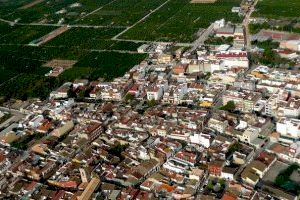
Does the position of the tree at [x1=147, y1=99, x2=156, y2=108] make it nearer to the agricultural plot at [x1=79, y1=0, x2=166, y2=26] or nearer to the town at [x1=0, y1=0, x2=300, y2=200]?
the town at [x1=0, y1=0, x2=300, y2=200]

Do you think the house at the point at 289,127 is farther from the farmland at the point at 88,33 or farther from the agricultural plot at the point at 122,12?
the agricultural plot at the point at 122,12

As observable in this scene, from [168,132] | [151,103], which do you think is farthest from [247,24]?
[168,132]

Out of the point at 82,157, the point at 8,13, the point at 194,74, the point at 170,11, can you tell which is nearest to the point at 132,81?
the point at 194,74

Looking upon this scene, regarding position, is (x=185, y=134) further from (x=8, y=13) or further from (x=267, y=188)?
(x=8, y=13)

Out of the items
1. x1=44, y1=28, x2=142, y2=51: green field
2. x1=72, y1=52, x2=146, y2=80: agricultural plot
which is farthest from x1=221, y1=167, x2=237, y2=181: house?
x1=44, y1=28, x2=142, y2=51: green field

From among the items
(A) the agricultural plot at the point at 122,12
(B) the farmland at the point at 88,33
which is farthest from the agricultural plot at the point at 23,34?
(A) the agricultural plot at the point at 122,12

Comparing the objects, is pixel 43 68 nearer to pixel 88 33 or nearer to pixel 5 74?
pixel 5 74
